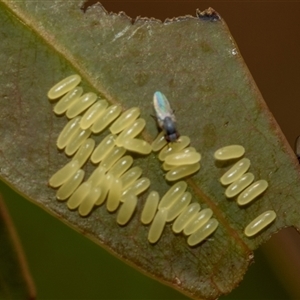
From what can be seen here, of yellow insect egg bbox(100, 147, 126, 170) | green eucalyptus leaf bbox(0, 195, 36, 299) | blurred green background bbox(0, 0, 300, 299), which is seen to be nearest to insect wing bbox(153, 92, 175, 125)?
yellow insect egg bbox(100, 147, 126, 170)

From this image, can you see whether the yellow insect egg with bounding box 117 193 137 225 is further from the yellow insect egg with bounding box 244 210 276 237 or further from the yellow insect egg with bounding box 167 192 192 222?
the yellow insect egg with bounding box 244 210 276 237

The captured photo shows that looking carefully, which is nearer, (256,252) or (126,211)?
(126,211)

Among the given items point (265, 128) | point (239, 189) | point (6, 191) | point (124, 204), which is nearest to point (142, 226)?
point (124, 204)

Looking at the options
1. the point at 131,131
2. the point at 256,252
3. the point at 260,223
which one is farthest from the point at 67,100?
the point at 256,252

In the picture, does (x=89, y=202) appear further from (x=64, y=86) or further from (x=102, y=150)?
(x=64, y=86)

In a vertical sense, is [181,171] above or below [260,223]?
above

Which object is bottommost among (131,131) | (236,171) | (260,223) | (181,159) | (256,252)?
(256,252)

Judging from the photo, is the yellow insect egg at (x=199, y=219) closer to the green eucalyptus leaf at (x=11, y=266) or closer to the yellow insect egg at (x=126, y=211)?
the yellow insect egg at (x=126, y=211)

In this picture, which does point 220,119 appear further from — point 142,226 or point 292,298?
point 292,298
